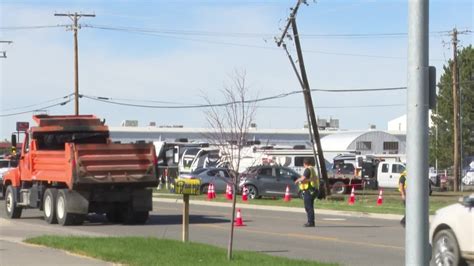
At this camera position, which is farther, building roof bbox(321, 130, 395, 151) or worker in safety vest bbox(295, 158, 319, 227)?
building roof bbox(321, 130, 395, 151)

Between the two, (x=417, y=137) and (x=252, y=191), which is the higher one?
(x=417, y=137)

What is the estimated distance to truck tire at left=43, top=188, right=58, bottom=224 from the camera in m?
20.7

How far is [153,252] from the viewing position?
12.0 meters

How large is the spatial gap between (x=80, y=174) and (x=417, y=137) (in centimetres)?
1369

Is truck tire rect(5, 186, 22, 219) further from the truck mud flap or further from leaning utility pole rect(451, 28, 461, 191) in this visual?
leaning utility pole rect(451, 28, 461, 191)

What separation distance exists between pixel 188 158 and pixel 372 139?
33.4 meters

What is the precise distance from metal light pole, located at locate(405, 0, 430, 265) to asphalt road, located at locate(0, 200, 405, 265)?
568 cm

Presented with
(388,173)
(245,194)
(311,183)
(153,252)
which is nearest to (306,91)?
(245,194)

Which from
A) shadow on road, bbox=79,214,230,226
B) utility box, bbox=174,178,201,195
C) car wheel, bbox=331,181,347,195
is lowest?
car wheel, bbox=331,181,347,195

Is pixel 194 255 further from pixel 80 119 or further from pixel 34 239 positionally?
pixel 80 119

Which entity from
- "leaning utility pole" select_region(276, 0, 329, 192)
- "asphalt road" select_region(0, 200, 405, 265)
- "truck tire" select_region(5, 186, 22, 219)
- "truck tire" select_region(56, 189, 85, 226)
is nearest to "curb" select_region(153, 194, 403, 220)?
"asphalt road" select_region(0, 200, 405, 265)

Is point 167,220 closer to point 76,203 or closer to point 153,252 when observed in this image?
point 76,203

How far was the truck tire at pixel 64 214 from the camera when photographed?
65.9ft

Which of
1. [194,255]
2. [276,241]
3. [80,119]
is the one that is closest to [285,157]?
[80,119]
